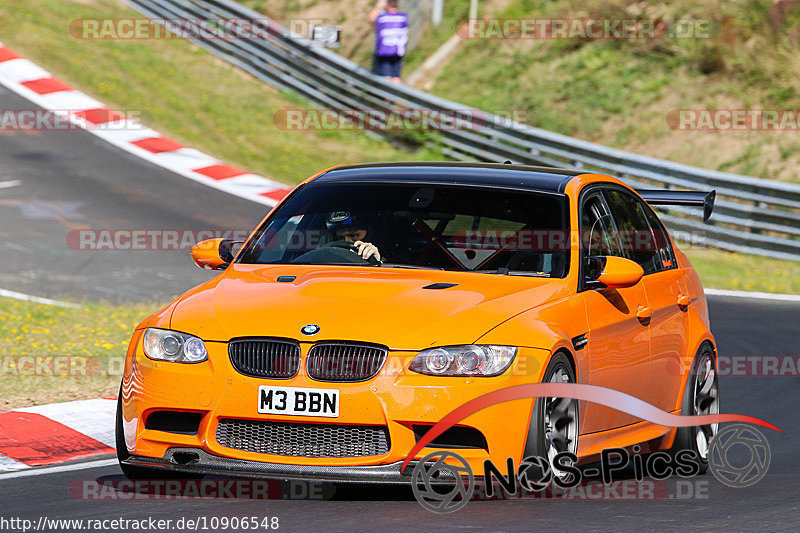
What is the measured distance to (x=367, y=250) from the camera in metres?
7.24

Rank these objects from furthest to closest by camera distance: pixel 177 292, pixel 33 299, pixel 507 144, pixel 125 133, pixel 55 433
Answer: pixel 125 133 < pixel 507 144 < pixel 177 292 < pixel 33 299 < pixel 55 433

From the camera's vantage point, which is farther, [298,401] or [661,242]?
[661,242]

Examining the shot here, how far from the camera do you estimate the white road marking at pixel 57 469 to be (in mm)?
7095

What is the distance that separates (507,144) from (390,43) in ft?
11.9

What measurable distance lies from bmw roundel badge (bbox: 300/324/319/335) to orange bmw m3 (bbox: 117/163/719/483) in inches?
0.4

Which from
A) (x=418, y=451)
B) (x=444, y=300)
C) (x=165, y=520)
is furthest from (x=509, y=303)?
(x=165, y=520)

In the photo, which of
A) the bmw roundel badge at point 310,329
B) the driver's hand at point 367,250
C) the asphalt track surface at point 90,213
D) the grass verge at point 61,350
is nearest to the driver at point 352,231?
the driver's hand at point 367,250

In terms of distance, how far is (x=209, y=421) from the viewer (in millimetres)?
5992

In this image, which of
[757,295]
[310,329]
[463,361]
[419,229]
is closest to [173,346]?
[310,329]

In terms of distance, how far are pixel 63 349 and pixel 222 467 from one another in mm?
5082

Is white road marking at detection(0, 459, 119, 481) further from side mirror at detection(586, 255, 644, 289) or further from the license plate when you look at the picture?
side mirror at detection(586, 255, 644, 289)

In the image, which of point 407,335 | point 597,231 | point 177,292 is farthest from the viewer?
point 177,292

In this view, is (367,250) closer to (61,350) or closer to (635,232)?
(635,232)

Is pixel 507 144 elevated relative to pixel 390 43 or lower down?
lower down
